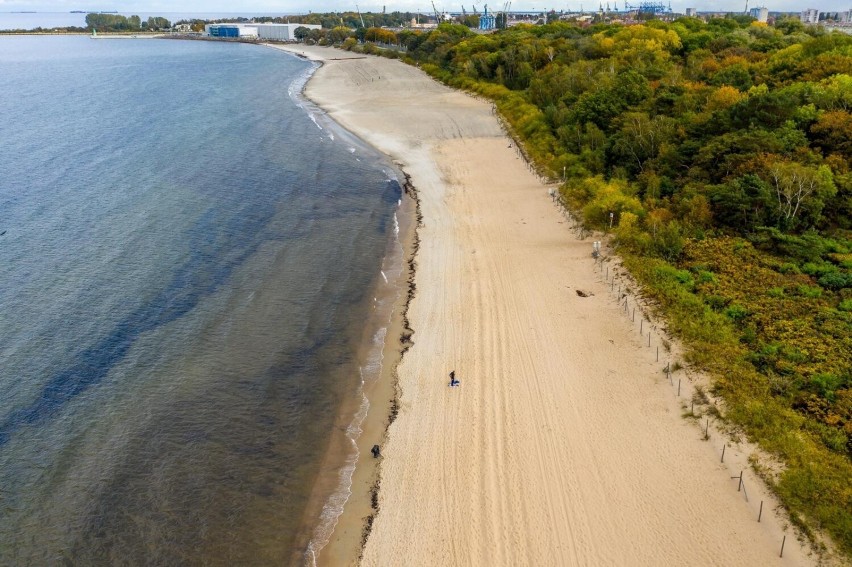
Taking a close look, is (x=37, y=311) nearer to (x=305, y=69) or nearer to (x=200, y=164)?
(x=200, y=164)

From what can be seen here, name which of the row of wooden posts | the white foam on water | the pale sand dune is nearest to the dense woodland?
the row of wooden posts

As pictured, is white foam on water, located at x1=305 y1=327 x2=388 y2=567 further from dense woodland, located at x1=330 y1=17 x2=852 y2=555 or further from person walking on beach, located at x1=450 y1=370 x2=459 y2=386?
dense woodland, located at x1=330 y1=17 x2=852 y2=555

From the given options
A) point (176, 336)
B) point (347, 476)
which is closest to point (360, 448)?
point (347, 476)

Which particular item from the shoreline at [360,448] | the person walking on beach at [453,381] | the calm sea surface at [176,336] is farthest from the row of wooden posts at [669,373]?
the calm sea surface at [176,336]

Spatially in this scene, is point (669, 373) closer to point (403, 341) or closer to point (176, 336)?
point (403, 341)

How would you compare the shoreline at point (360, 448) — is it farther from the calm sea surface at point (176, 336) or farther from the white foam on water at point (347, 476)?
the calm sea surface at point (176, 336)

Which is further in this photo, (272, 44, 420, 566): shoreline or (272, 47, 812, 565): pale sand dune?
(272, 44, 420, 566): shoreline

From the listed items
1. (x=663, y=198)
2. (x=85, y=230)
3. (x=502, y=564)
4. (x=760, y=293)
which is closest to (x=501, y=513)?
(x=502, y=564)
